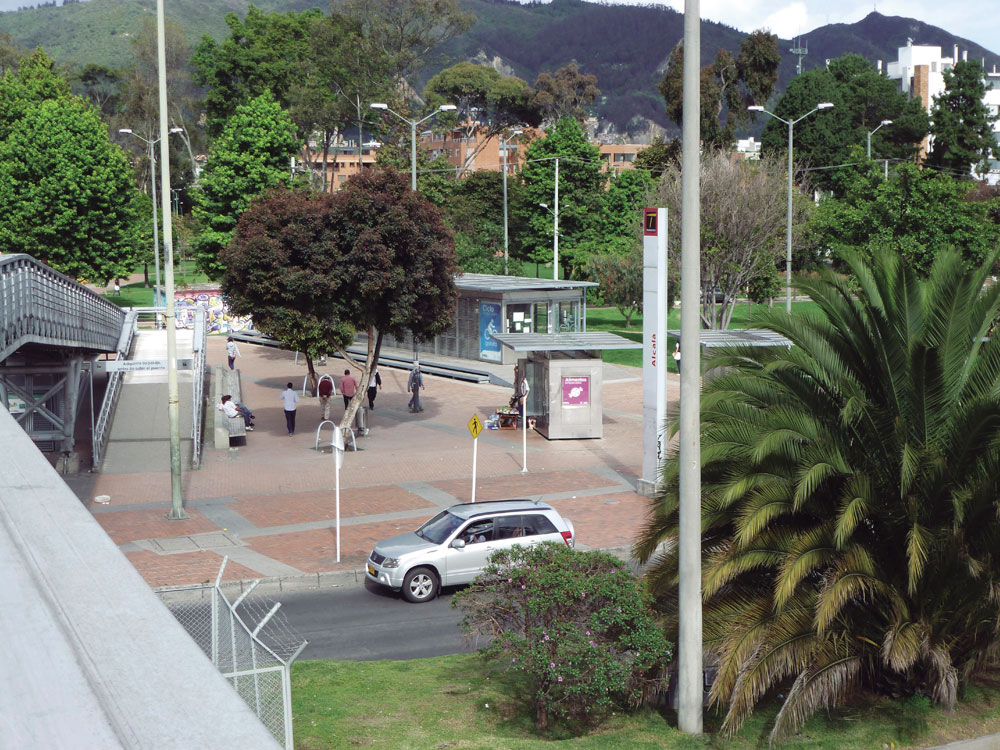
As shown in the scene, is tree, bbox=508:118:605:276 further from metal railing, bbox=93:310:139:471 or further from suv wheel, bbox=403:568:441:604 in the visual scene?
suv wheel, bbox=403:568:441:604

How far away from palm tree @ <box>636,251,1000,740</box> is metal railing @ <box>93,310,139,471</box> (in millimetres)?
16456

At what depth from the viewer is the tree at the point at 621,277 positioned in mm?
50750

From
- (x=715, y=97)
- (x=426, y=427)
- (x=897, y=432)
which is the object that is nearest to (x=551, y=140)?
(x=715, y=97)

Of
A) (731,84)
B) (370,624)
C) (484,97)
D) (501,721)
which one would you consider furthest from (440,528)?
(484,97)

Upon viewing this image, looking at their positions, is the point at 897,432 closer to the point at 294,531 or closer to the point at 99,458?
the point at 294,531

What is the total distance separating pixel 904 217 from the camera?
37.7m

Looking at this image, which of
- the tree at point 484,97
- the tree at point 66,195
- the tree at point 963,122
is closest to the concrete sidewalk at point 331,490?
the tree at point 66,195

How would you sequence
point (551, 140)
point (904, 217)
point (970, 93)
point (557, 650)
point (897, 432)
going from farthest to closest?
point (970, 93), point (551, 140), point (904, 217), point (897, 432), point (557, 650)

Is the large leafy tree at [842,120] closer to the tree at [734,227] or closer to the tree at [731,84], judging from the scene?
the tree at [731,84]

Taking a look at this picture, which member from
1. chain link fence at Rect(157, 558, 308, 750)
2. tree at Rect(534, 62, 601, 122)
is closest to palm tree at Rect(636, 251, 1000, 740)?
chain link fence at Rect(157, 558, 308, 750)

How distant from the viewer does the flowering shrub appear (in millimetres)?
9125

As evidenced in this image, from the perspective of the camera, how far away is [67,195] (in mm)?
53625

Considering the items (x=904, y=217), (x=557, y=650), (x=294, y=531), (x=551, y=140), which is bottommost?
(x=294, y=531)

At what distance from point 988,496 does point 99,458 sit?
19.2 meters
